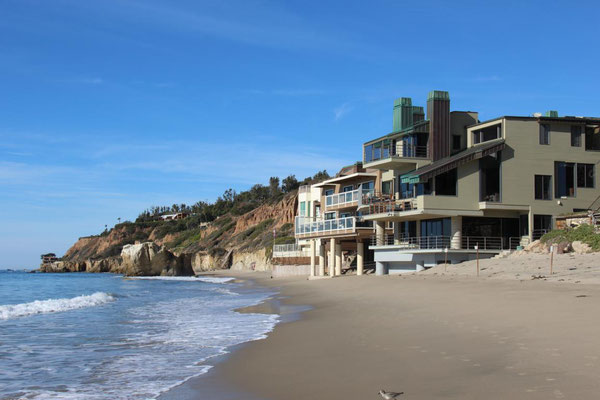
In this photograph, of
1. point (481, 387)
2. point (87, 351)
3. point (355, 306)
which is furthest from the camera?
point (355, 306)

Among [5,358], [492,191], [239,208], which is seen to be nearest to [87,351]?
[5,358]

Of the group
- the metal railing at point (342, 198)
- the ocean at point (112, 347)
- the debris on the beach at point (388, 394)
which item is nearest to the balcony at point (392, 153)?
the metal railing at point (342, 198)

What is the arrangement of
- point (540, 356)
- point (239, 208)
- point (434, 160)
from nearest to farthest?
1. point (540, 356)
2. point (434, 160)
3. point (239, 208)

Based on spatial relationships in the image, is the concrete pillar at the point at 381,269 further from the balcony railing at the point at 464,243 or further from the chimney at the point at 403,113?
the chimney at the point at 403,113

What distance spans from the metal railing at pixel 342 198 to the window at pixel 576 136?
13.9 metres

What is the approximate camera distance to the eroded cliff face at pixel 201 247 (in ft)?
283

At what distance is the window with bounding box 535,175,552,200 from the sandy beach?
17386 mm

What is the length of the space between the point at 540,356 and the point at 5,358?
33.4 feet

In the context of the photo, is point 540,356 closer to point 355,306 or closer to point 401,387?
point 401,387

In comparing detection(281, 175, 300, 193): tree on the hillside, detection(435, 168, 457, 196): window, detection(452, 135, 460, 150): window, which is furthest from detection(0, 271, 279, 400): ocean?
detection(281, 175, 300, 193): tree on the hillside

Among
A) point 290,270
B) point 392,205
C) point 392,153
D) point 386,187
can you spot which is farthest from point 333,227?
point 290,270

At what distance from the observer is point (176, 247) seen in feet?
472

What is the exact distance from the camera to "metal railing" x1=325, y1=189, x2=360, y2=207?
144 feet

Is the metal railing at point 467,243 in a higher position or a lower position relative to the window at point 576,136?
lower
